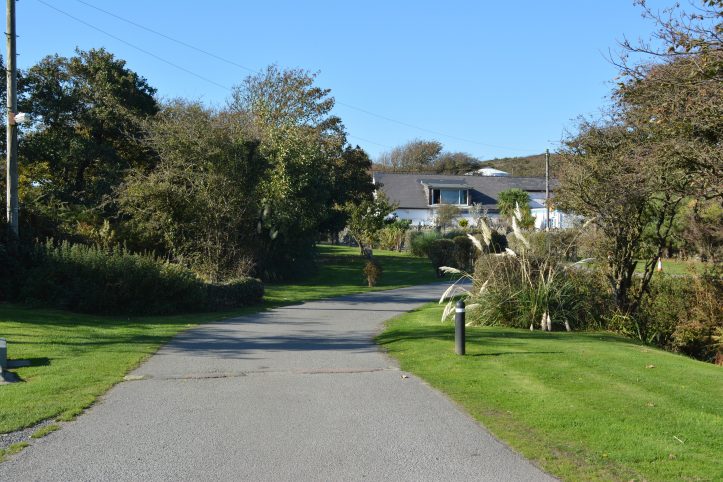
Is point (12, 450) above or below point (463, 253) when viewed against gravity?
below

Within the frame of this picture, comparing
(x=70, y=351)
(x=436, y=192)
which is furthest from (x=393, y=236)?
(x=70, y=351)

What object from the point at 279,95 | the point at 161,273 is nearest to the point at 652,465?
the point at 161,273

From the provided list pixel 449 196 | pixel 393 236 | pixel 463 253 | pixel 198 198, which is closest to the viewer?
pixel 198 198

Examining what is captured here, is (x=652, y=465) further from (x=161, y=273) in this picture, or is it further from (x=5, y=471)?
(x=161, y=273)

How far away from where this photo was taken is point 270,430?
720 centimetres

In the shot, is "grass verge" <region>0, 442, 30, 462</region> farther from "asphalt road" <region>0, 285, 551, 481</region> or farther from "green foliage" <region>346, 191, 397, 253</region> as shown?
"green foliage" <region>346, 191, 397, 253</region>

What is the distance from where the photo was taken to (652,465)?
5.95 m

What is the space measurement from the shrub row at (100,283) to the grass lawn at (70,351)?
68 centimetres

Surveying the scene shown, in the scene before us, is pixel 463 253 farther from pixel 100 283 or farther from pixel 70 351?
pixel 70 351

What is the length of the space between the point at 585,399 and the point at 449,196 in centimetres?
6525

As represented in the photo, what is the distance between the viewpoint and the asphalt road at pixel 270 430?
5895mm

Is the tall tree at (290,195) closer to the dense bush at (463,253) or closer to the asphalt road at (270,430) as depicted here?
the dense bush at (463,253)

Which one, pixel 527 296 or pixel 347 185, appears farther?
pixel 347 185

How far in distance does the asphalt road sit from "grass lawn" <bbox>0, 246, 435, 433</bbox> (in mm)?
416
